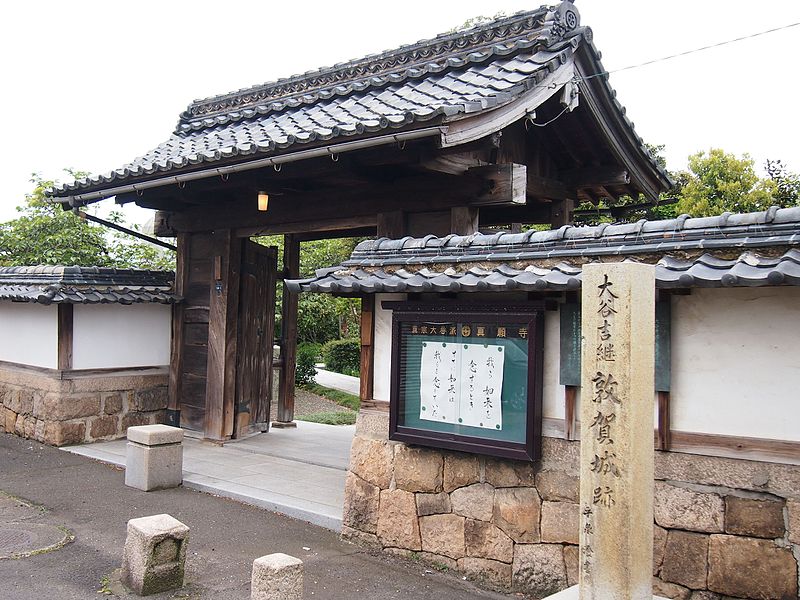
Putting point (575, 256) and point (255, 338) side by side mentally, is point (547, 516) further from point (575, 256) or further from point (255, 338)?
point (255, 338)

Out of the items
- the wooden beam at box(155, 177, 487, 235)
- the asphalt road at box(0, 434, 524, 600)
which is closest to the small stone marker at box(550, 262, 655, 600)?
the asphalt road at box(0, 434, 524, 600)

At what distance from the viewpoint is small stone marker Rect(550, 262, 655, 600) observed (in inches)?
144

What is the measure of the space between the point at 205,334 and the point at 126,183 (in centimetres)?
277

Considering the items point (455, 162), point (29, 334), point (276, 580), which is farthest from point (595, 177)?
point (29, 334)

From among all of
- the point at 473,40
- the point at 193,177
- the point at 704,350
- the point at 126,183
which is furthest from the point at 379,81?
the point at 704,350

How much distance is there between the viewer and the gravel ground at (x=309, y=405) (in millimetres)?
17438

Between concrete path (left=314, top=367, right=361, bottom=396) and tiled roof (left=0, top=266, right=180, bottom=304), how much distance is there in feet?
32.0

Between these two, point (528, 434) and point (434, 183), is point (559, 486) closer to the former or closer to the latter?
point (528, 434)

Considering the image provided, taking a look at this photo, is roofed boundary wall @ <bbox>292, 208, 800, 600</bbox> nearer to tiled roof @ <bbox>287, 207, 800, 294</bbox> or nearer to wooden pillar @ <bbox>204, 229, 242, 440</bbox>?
tiled roof @ <bbox>287, 207, 800, 294</bbox>

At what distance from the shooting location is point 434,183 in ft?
26.7

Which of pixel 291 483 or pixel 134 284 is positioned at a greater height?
pixel 134 284

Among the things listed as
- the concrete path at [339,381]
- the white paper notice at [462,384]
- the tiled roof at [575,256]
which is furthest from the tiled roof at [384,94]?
the concrete path at [339,381]

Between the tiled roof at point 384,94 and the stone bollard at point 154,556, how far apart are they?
12.9 ft

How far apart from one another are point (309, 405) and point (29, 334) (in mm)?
8446
